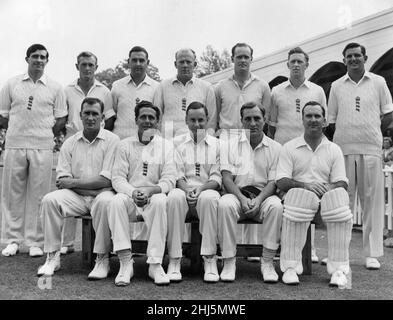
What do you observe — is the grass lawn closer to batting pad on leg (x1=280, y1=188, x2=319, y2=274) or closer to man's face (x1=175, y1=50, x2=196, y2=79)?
batting pad on leg (x1=280, y1=188, x2=319, y2=274)

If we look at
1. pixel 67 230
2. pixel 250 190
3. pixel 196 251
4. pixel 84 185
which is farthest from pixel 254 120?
pixel 67 230

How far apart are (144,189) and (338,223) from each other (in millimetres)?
1480

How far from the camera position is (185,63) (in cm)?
492

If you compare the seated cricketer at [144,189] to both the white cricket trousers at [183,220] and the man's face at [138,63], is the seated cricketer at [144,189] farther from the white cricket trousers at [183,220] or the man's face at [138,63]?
Result: the man's face at [138,63]

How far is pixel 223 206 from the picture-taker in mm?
3961

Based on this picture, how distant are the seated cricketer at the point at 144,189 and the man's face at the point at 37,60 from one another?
4.68 ft

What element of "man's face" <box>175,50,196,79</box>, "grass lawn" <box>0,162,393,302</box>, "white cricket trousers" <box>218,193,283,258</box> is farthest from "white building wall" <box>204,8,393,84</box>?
"white cricket trousers" <box>218,193,283,258</box>

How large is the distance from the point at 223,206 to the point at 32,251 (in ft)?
6.69

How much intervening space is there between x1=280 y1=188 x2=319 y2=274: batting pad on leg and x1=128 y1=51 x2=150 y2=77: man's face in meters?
2.05

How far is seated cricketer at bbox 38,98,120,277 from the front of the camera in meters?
4.00

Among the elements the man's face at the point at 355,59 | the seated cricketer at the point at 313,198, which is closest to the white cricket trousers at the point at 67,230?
the seated cricketer at the point at 313,198

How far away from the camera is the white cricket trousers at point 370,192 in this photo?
472cm
